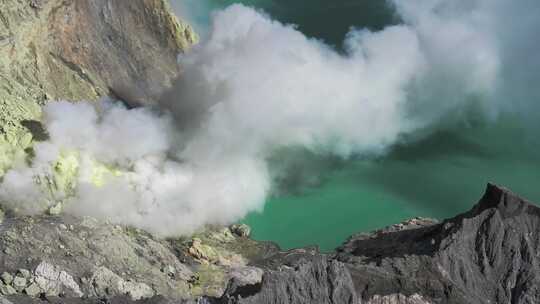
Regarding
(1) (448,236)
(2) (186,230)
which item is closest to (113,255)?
(2) (186,230)

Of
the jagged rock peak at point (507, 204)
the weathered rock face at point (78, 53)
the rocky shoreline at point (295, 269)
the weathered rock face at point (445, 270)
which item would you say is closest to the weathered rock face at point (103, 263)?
the rocky shoreline at point (295, 269)

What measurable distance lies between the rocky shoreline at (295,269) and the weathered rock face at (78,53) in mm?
10147

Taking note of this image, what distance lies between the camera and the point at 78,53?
2596 inches

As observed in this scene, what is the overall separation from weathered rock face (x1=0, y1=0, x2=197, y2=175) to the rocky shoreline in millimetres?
10147

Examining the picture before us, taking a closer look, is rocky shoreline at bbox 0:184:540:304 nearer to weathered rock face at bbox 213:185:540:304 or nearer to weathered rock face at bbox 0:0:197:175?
weathered rock face at bbox 213:185:540:304

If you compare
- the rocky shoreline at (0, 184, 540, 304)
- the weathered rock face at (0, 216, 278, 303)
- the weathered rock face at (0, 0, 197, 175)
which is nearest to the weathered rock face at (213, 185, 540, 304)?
the rocky shoreline at (0, 184, 540, 304)

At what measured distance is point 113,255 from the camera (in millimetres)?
48750

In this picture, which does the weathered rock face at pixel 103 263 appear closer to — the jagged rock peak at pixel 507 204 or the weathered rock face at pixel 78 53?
the weathered rock face at pixel 78 53

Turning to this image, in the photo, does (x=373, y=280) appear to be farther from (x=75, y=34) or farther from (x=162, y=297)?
(x=75, y=34)

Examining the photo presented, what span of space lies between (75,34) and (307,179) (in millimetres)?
26072

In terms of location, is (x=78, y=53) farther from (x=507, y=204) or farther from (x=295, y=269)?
(x=507, y=204)

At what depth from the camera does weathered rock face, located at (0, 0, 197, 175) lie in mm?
56531

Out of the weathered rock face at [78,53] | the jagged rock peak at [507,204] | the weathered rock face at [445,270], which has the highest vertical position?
the weathered rock face at [78,53]

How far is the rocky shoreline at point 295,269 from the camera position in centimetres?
4256
